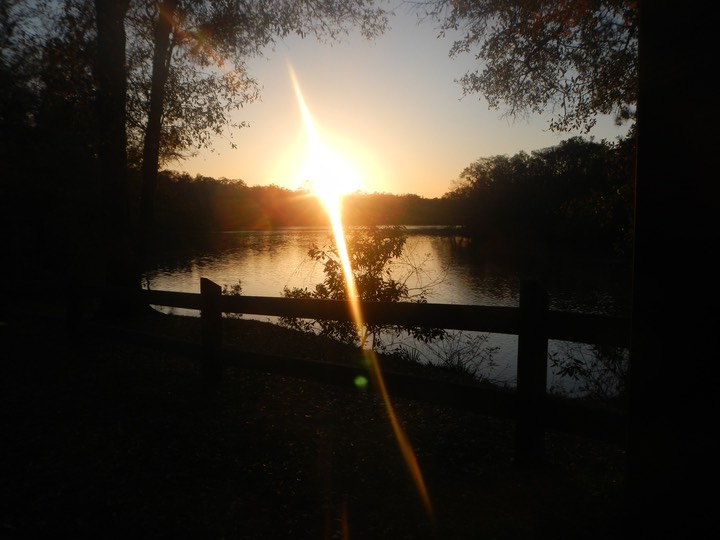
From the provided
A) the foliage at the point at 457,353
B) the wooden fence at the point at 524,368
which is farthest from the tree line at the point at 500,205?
the wooden fence at the point at 524,368

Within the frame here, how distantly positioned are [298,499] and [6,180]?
1863 cm

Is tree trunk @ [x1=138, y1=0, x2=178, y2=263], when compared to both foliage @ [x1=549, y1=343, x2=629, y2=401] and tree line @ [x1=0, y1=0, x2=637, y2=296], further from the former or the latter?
foliage @ [x1=549, y1=343, x2=629, y2=401]

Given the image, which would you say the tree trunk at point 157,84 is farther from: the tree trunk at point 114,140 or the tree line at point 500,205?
the tree line at point 500,205

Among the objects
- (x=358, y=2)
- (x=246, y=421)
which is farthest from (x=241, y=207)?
(x=246, y=421)

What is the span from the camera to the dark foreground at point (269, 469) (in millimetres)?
3672

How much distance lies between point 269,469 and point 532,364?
231cm

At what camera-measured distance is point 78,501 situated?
4.07m

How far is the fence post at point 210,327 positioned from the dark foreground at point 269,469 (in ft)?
0.93

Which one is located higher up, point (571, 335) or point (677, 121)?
point (677, 121)

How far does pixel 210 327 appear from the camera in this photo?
257 inches

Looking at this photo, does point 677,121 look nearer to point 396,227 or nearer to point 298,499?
point 298,499

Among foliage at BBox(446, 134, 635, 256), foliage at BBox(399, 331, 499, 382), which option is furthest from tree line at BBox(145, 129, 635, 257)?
foliage at BBox(399, 331, 499, 382)

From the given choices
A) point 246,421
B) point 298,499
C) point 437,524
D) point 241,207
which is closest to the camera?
Answer: point 437,524

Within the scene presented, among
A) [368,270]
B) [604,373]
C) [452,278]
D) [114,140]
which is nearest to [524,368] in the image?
[604,373]
